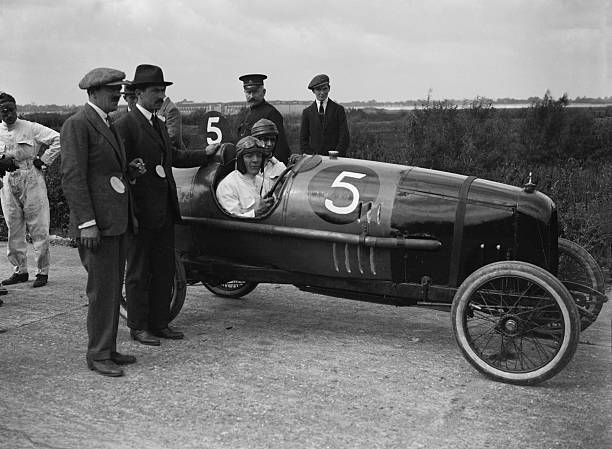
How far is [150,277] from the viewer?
230 inches

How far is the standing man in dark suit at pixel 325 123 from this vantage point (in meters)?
8.77

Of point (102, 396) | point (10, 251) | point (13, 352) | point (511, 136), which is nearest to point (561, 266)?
point (102, 396)

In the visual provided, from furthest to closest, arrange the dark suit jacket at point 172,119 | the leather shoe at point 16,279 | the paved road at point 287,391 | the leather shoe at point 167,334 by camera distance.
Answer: the leather shoe at point 16,279 < the dark suit jacket at point 172,119 < the leather shoe at point 167,334 < the paved road at point 287,391

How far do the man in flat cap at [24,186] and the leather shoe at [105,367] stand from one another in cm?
289

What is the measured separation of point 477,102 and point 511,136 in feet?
3.66

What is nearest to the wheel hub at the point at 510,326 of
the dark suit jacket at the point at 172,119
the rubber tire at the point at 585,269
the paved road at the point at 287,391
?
the paved road at the point at 287,391

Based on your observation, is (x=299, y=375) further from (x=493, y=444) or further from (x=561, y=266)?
(x=561, y=266)

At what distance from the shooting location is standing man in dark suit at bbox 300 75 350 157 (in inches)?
345

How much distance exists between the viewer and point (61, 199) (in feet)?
39.1

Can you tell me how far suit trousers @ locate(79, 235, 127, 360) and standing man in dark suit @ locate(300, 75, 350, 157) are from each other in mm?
4031

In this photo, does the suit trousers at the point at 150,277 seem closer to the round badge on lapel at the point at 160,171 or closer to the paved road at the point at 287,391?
the paved road at the point at 287,391

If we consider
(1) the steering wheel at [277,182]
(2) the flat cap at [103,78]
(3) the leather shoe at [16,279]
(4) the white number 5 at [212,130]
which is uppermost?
(2) the flat cap at [103,78]

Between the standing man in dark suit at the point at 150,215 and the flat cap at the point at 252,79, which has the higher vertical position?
the flat cap at the point at 252,79

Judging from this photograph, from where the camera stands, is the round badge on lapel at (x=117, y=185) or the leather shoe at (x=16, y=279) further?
the leather shoe at (x=16, y=279)
